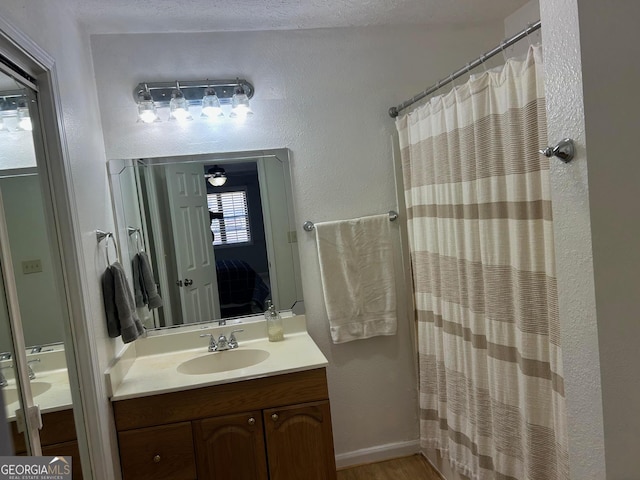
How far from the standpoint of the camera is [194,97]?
2.28 meters

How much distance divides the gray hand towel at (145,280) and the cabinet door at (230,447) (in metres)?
0.71

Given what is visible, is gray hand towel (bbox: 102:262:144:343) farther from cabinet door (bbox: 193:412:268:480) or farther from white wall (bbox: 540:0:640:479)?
white wall (bbox: 540:0:640:479)

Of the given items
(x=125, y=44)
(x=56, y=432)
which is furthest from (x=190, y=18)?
(x=56, y=432)

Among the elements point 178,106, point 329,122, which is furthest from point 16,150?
point 329,122

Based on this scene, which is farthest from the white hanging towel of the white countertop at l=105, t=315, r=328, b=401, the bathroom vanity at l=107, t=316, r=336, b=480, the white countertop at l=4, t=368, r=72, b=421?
the white countertop at l=4, t=368, r=72, b=421

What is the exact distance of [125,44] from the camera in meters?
2.23

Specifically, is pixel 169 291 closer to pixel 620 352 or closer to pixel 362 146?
pixel 362 146

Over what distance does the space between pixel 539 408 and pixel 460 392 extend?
52 cm

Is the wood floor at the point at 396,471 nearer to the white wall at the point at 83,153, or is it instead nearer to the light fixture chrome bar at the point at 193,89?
the white wall at the point at 83,153

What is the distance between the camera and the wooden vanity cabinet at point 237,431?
190 cm

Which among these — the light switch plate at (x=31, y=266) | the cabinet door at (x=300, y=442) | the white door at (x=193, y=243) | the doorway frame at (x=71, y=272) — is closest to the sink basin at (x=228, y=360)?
the white door at (x=193, y=243)

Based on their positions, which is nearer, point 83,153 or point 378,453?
point 83,153

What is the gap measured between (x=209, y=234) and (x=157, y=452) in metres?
1.03

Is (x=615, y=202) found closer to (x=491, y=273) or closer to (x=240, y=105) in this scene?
(x=491, y=273)
